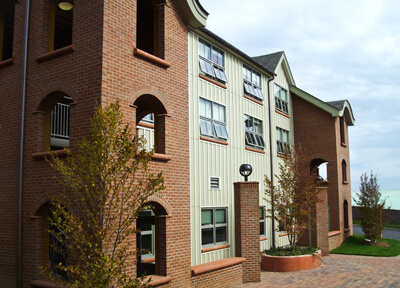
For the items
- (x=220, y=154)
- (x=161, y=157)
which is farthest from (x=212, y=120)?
(x=161, y=157)

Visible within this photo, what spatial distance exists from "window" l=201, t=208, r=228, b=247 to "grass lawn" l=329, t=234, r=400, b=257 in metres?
8.94

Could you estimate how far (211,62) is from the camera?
16.8m

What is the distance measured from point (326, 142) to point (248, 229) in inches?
507

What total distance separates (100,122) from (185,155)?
15.7ft

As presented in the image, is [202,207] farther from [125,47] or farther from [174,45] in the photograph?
[125,47]

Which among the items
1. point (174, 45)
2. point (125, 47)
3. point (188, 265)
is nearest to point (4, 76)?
point (125, 47)

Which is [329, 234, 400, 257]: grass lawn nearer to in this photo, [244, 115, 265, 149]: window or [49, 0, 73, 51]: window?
[244, 115, 265, 149]: window

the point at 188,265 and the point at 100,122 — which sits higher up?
the point at 100,122

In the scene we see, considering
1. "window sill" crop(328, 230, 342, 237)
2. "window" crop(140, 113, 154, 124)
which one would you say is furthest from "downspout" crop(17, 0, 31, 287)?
"window sill" crop(328, 230, 342, 237)

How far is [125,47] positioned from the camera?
10453 mm

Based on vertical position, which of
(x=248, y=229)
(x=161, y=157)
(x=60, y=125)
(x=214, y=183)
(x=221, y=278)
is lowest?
(x=221, y=278)

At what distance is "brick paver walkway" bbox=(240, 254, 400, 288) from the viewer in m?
14.0

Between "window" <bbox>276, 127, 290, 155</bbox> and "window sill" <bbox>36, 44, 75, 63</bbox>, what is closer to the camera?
"window sill" <bbox>36, 44, 75, 63</bbox>

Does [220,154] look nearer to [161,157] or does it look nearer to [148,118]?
[148,118]
